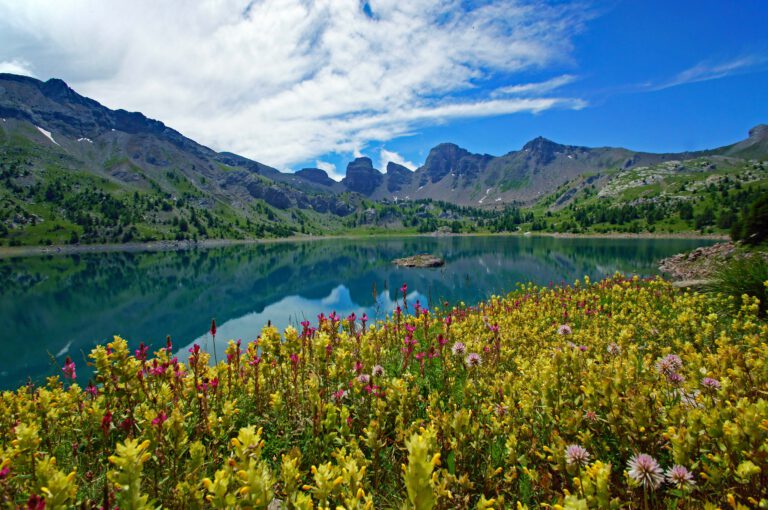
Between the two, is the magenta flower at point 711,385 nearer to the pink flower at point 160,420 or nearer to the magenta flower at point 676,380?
the magenta flower at point 676,380

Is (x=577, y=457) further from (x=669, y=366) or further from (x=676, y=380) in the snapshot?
(x=669, y=366)

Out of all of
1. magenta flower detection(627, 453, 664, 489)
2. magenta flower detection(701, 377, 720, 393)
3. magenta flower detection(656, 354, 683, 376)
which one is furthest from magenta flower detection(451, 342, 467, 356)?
magenta flower detection(627, 453, 664, 489)

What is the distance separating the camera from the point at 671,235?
17538cm

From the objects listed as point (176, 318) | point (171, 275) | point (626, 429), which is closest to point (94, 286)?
point (171, 275)

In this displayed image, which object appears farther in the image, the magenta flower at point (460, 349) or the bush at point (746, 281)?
the bush at point (746, 281)

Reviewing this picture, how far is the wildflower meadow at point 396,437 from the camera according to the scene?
277 cm

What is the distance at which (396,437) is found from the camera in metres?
4.70

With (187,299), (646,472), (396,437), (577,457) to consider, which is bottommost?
(187,299)

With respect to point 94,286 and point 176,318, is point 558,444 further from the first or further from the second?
point 94,286

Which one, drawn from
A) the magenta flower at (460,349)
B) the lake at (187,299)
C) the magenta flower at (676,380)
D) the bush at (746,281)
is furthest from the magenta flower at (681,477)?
the lake at (187,299)

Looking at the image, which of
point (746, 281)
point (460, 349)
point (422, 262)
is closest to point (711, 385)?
point (460, 349)

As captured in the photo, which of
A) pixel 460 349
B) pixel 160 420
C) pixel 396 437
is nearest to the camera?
pixel 160 420

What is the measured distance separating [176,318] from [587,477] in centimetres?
5572

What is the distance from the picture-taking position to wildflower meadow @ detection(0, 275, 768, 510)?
2.77 m
